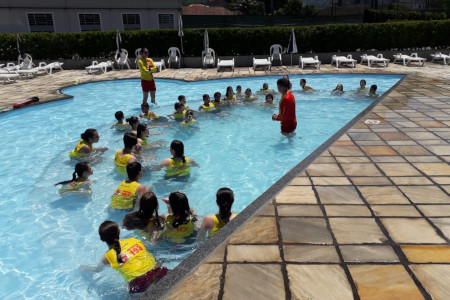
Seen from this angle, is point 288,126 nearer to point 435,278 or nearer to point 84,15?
point 435,278

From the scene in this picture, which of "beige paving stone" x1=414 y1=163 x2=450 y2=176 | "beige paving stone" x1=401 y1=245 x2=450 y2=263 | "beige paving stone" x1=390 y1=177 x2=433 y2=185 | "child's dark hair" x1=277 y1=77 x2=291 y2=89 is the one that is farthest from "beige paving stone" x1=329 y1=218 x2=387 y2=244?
"child's dark hair" x1=277 y1=77 x2=291 y2=89

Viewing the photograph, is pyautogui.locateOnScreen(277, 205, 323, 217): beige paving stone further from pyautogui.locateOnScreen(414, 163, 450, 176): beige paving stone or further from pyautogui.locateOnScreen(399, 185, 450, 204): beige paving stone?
pyautogui.locateOnScreen(414, 163, 450, 176): beige paving stone

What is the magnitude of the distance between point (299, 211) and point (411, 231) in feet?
3.60

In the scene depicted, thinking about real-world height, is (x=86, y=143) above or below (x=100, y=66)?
below

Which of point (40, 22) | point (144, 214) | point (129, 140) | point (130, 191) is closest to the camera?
point (144, 214)

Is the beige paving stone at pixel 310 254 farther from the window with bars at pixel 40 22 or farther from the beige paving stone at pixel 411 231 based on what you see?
the window with bars at pixel 40 22

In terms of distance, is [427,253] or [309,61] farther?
[309,61]

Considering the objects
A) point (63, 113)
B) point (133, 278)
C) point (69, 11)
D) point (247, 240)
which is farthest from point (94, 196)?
point (69, 11)

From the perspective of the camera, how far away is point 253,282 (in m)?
2.75

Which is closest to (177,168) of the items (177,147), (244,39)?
(177,147)

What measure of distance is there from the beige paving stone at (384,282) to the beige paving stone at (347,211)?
840 mm

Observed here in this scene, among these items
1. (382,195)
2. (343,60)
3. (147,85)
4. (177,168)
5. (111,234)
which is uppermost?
(343,60)

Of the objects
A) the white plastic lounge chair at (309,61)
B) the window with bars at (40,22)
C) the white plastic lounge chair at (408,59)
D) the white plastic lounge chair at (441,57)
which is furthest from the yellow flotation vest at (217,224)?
the window with bars at (40,22)

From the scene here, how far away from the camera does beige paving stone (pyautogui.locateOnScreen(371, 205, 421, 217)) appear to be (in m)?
3.64
